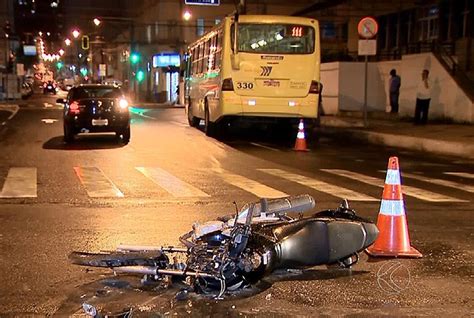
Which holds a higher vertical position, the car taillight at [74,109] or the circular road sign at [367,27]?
the circular road sign at [367,27]

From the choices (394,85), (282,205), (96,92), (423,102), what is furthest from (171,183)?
(394,85)

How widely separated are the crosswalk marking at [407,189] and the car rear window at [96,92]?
24.4 ft

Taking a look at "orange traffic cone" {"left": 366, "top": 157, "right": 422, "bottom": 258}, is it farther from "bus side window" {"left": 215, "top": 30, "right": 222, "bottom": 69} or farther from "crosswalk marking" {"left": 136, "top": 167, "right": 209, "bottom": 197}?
"bus side window" {"left": 215, "top": 30, "right": 222, "bottom": 69}

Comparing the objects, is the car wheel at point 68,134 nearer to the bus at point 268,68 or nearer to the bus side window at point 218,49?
the bus at point 268,68

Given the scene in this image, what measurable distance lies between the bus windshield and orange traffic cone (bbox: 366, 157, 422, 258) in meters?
12.3

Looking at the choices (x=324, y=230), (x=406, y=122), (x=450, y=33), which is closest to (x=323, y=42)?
(x=450, y=33)

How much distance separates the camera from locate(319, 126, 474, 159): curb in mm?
16547

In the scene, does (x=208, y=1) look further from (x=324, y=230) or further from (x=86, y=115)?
(x=324, y=230)

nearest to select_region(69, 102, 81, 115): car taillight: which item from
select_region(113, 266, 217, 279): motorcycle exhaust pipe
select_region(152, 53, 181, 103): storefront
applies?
select_region(113, 266, 217, 279): motorcycle exhaust pipe

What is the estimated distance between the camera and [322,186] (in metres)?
11.2

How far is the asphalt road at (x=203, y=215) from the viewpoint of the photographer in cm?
533

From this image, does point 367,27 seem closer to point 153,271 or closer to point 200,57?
point 200,57

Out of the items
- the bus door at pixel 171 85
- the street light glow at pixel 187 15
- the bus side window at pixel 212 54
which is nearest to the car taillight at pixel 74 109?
the bus side window at pixel 212 54

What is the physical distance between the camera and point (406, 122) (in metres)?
24.4
